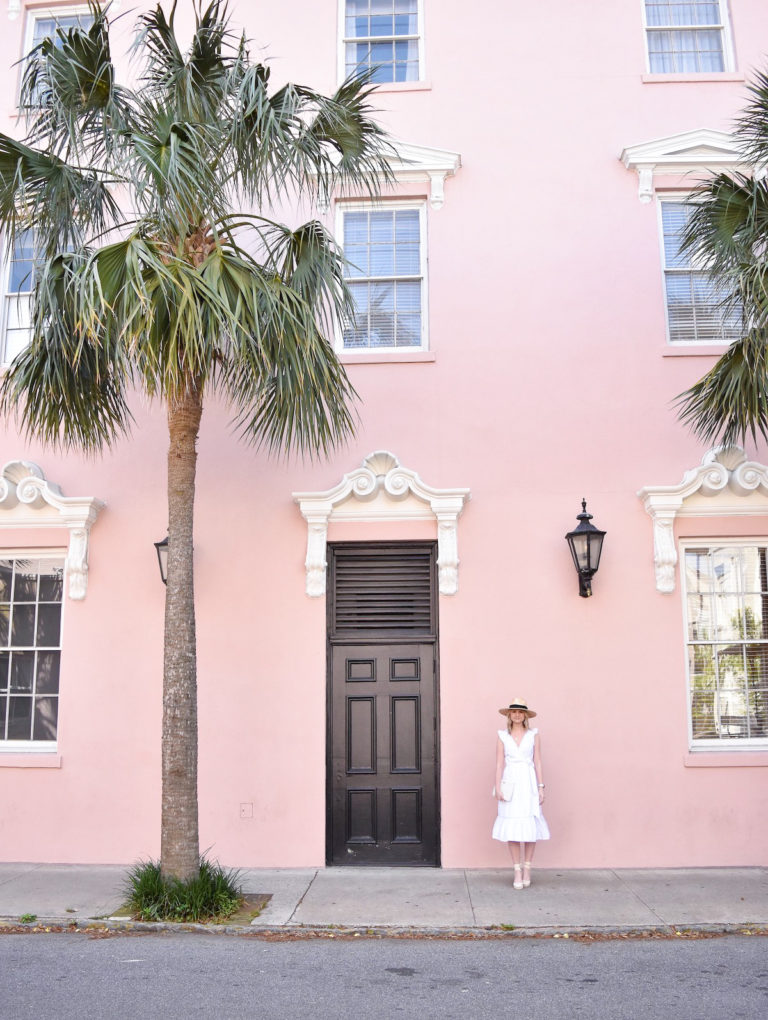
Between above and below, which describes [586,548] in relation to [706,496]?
below

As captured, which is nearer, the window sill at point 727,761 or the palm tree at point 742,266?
the palm tree at point 742,266

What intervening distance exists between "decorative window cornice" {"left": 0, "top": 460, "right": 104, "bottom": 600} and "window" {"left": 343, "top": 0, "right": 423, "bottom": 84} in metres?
5.48

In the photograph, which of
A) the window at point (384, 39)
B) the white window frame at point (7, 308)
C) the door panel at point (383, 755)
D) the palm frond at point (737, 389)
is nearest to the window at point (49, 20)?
the white window frame at point (7, 308)

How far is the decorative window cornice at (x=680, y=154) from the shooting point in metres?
9.76

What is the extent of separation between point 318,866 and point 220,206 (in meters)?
6.01

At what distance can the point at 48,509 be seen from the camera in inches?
378

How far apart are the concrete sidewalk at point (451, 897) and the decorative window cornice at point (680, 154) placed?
6678 mm

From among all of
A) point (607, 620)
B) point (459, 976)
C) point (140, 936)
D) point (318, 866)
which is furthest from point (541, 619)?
point (140, 936)

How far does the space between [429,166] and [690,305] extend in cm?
307

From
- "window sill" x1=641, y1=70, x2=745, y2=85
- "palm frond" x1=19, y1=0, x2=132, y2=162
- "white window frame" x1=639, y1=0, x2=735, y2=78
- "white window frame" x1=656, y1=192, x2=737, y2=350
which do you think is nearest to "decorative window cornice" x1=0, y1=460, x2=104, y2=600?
"palm frond" x1=19, y1=0, x2=132, y2=162

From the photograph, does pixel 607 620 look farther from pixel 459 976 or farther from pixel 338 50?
pixel 338 50

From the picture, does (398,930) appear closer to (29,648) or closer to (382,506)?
(382,506)

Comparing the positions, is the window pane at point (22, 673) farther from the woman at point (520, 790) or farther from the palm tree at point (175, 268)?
the woman at point (520, 790)

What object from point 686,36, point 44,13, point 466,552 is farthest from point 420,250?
point 44,13
